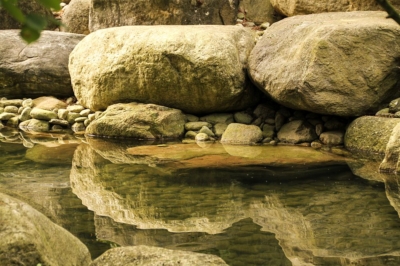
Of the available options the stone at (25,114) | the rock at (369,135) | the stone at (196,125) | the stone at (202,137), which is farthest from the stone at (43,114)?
the rock at (369,135)

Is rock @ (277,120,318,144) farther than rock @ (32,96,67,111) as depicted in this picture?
No

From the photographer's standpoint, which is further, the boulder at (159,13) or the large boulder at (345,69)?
the boulder at (159,13)

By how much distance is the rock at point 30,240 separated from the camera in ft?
7.50

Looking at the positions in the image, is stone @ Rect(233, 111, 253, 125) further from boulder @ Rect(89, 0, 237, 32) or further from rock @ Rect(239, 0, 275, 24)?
rock @ Rect(239, 0, 275, 24)

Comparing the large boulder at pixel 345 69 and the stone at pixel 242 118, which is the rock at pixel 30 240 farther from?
the stone at pixel 242 118

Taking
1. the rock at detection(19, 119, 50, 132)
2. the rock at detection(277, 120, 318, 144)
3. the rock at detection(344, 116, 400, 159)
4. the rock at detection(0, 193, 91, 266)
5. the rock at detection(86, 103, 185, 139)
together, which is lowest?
the rock at detection(19, 119, 50, 132)

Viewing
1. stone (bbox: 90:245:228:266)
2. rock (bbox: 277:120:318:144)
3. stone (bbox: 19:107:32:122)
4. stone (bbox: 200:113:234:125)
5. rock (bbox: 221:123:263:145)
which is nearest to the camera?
stone (bbox: 90:245:228:266)

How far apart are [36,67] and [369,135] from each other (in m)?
5.70

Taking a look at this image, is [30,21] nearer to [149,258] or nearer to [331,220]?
[149,258]

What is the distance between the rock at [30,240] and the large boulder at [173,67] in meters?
5.49

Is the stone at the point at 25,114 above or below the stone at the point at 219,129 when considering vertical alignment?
below

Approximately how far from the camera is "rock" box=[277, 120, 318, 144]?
7523 mm

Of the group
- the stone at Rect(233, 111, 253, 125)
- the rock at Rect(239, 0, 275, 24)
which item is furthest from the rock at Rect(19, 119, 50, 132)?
the rock at Rect(239, 0, 275, 24)

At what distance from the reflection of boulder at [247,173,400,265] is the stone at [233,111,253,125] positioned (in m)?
2.78
